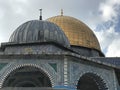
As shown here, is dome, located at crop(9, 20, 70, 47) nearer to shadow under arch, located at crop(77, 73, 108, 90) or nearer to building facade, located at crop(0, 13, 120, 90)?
building facade, located at crop(0, 13, 120, 90)

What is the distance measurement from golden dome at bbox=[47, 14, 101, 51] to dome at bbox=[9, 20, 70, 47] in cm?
890

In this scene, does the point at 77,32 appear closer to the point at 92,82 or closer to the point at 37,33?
the point at 92,82

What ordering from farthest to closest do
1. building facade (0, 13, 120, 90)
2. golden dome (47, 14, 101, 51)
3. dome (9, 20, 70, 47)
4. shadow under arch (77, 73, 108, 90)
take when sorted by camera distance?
1. golden dome (47, 14, 101, 51)
2. dome (9, 20, 70, 47)
3. shadow under arch (77, 73, 108, 90)
4. building facade (0, 13, 120, 90)

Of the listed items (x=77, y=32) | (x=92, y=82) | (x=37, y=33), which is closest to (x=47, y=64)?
(x=37, y=33)

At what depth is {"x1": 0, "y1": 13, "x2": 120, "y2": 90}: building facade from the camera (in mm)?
21219

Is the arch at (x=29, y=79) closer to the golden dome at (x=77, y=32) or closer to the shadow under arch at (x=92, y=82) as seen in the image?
the shadow under arch at (x=92, y=82)

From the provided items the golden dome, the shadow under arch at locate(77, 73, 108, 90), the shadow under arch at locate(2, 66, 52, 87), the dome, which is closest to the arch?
the shadow under arch at locate(2, 66, 52, 87)

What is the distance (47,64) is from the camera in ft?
70.1

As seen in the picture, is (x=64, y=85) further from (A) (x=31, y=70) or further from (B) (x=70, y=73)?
(A) (x=31, y=70)

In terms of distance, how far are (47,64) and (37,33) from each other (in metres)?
4.07

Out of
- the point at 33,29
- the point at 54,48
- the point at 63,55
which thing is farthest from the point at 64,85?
the point at 33,29

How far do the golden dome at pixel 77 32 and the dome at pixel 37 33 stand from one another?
29.2 feet

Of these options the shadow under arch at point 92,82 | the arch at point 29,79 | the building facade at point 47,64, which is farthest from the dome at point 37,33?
the shadow under arch at point 92,82

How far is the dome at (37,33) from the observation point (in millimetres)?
24328
